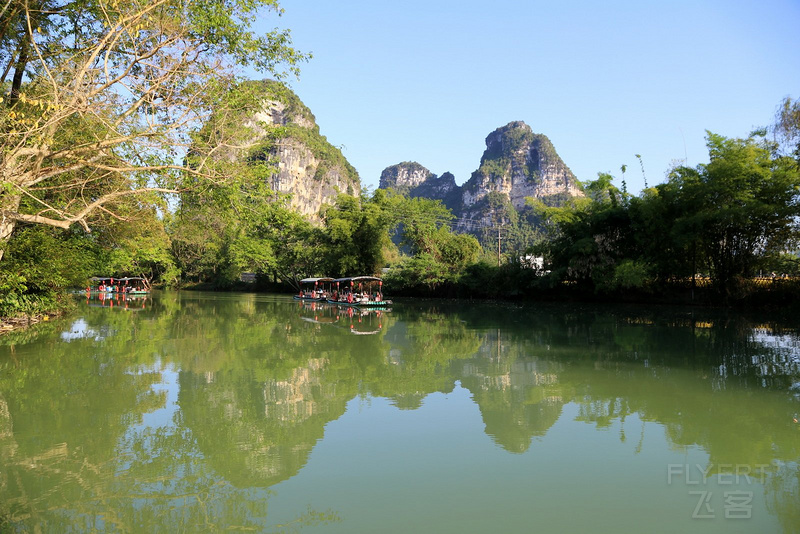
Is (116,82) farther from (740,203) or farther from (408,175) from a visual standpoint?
(408,175)

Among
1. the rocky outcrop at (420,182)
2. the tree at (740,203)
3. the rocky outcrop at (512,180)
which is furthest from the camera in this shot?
the rocky outcrop at (420,182)

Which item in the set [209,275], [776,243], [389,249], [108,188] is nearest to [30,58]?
[108,188]

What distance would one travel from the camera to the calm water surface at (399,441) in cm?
326

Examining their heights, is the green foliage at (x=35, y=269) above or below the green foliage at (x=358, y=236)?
below

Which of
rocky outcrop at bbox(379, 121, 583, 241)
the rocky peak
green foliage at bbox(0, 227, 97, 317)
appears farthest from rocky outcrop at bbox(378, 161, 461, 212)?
green foliage at bbox(0, 227, 97, 317)

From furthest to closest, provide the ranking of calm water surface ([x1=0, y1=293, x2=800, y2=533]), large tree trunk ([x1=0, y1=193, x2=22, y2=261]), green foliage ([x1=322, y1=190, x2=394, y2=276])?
1. green foliage ([x1=322, y1=190, x2=394, y2=276])
2. large tree trunk ([x1=0, y1=193, x2=22, y2=261])
3. calm water surface ([x1=0, y1=293, x2=800, y2=533])

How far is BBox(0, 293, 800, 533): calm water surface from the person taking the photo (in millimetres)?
3264

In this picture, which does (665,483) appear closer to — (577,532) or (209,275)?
(577,532)

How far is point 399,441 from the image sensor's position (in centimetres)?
475

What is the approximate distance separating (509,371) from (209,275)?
1937 inches

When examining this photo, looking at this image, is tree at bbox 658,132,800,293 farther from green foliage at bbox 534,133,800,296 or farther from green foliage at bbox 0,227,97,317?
green foliage at bbox 0,227,97,317

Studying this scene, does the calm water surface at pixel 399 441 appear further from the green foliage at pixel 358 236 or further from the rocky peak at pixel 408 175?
the rocky peak at pixel 408 175

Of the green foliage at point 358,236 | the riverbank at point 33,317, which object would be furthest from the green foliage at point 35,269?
the green foliage at point 358,236

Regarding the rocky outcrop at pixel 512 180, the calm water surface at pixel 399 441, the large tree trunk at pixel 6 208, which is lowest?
the calm water surface at pixel 399 441
